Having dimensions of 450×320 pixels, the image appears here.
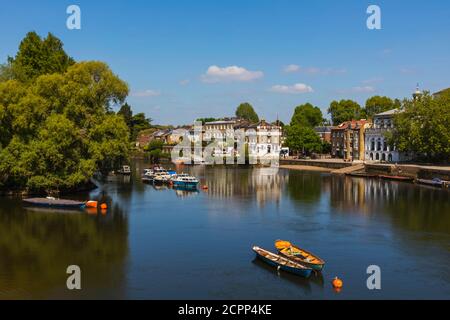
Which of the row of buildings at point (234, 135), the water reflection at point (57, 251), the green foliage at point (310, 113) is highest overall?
the green foliage at point (310, 113)

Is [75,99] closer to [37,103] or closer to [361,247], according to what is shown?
[37,103]

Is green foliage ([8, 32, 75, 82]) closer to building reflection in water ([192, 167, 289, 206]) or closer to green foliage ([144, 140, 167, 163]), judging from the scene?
building reflection in water ([192, 167, 289, 206])

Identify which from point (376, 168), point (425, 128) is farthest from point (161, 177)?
point (425, 128)

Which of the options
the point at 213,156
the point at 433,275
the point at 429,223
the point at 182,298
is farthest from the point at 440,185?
the point at 213,156

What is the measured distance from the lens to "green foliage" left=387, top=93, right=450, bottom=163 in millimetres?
84812

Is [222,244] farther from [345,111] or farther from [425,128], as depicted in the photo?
[345,111]

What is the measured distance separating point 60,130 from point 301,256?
35023 mm

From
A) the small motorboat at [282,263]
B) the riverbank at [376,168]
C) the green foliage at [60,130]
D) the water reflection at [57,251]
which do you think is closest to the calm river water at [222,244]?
the water reflection at [57,251]

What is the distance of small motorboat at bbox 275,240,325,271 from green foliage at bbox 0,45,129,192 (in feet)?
102

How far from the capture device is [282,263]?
3055cm

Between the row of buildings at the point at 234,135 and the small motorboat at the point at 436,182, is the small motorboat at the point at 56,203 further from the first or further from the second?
the row of buildings at the point at 234,135

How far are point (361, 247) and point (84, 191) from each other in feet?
133

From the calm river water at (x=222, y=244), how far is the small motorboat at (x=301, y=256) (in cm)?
78

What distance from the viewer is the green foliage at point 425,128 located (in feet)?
278
